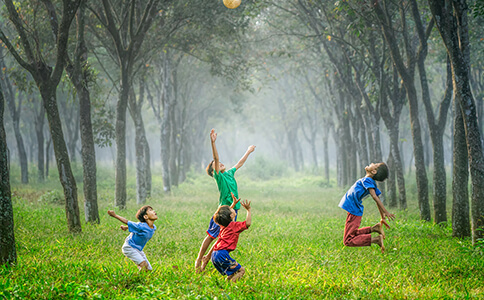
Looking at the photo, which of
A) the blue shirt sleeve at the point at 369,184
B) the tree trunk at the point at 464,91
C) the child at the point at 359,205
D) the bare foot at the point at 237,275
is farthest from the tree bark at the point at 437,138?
the bare foot at the point at 237,275

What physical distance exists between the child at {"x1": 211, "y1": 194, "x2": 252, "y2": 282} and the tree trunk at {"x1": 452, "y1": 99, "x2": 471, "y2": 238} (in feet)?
16.9

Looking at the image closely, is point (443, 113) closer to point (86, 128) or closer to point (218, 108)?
point (86, 128)

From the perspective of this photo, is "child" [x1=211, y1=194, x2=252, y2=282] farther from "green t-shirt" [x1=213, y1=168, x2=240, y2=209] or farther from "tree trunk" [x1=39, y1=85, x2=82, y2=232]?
"tree trunk" [x1=39, y1=85, x2=82, y2=232]

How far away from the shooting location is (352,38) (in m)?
14.9

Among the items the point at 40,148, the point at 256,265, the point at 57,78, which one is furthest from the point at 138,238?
the point at 40,148

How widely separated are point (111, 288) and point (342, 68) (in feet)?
46.6

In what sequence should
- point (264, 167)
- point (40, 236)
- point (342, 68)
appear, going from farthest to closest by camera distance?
point (264, 167)
point (342, 68)
point (40, 236)

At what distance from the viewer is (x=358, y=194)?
664 cm

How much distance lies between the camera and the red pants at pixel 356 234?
6680mm

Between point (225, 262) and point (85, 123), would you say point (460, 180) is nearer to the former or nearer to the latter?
point (225, 262)

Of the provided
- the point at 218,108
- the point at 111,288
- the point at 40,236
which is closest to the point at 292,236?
the point at 111,288

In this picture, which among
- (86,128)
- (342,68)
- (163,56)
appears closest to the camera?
(86,128)

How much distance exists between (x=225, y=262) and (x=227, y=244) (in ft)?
0.76

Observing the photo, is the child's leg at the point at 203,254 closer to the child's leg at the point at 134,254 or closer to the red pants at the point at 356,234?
the child's leg at the point at 134,254
